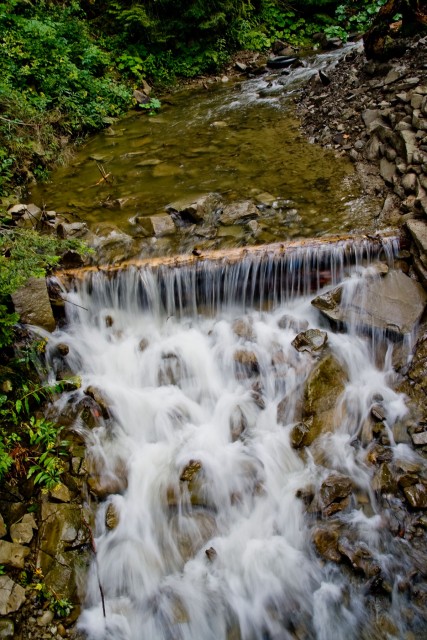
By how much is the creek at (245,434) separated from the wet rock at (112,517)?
0.06 feet

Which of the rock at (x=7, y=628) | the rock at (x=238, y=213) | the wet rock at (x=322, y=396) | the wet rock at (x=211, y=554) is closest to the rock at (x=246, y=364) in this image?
the wet rock at (x=322, y=396)

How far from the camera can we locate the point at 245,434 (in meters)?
4.75

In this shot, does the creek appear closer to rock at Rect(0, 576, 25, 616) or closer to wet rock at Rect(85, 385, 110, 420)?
wet rock at Rect(85, 385, 110, 420)

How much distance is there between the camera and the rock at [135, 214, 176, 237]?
6.44 meters

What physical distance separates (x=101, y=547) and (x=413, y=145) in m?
→ 6.59

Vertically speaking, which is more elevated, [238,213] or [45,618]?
[238,213]

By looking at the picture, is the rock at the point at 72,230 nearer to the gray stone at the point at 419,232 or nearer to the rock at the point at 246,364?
the rock at the point at 246,364

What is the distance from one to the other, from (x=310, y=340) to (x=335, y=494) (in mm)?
1790

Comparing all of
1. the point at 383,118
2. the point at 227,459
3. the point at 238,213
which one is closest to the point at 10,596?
the point at 227,459

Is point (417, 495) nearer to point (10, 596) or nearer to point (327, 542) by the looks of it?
point (327, 542)

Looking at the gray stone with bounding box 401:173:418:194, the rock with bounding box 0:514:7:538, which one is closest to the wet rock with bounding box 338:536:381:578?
the rock with bounding box 0:514:7:538

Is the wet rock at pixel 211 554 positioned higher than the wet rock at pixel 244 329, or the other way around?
the wet rock at pixel 244 329

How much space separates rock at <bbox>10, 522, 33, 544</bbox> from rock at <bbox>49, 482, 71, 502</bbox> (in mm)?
283

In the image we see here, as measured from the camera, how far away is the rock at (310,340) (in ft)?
16.6
